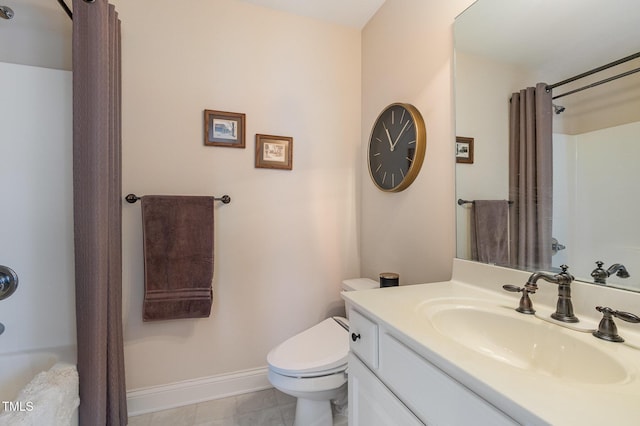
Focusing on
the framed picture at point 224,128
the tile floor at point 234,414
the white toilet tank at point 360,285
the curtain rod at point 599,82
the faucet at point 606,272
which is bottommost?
the tile floor at point 234,414

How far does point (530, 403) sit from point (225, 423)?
1.55 metres

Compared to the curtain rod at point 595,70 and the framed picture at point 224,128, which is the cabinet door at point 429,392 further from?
the framed picture at point 224,128

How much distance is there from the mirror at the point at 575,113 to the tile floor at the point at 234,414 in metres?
1.30

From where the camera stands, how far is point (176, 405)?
1.58 meters

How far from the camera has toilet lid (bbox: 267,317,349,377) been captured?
1.19 meters

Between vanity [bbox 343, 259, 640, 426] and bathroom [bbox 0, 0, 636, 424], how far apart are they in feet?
1.30

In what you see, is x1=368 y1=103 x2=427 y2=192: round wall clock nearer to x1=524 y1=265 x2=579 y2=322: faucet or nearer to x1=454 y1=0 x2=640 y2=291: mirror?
x1=454 y1=0 x2=640 y2=291: mirror

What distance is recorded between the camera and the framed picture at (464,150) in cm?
115

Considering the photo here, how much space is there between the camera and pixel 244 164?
5.59 ft

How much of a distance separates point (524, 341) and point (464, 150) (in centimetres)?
74

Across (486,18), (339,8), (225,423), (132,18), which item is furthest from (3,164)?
(486,18)

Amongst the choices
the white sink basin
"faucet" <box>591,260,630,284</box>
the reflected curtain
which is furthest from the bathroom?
"faucet" <box>591,260,630,284</box>

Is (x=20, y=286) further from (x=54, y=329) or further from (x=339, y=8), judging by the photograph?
(x=339, y=8)

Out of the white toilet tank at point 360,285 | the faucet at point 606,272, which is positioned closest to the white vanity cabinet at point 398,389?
the faucet at point 606,272
